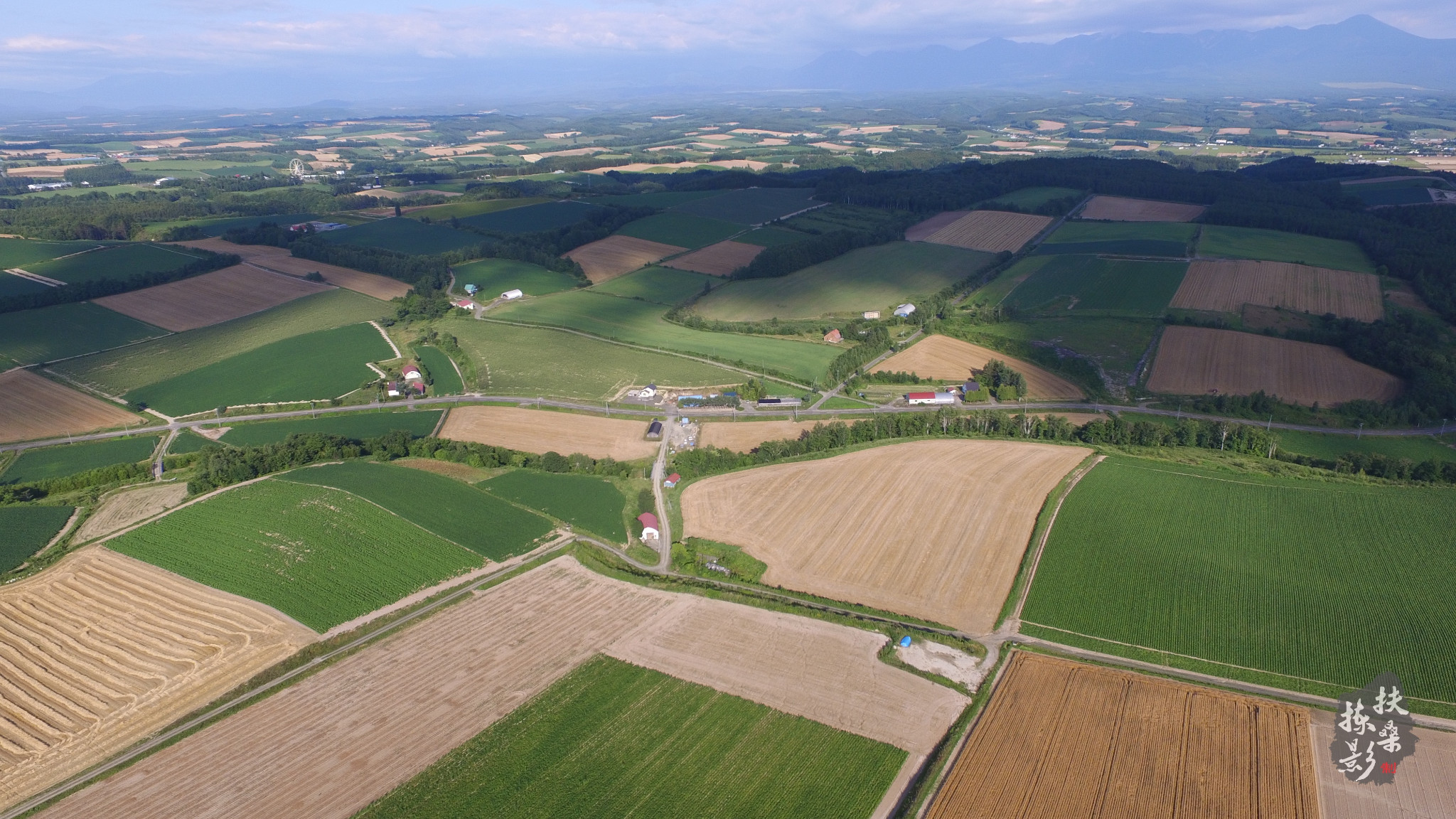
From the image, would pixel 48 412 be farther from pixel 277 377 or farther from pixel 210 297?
pixel 210 297

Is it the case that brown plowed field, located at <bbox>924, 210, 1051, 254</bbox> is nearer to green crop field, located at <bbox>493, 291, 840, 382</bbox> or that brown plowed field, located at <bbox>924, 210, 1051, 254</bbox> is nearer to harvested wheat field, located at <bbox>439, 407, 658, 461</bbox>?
green crop field, located at <bbox>493, 291, 840, 382</bbox>

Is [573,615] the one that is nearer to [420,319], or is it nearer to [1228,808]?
[1228,808]

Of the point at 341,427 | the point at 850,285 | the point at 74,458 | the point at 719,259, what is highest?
the point at 719,259

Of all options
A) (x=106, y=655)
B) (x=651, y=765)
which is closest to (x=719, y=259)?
(x=106, y=655)

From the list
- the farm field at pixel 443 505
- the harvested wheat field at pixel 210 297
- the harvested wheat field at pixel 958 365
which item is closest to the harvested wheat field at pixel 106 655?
the farm field at pixel 443 505

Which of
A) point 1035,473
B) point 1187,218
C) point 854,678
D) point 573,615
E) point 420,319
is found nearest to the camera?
point 854,678

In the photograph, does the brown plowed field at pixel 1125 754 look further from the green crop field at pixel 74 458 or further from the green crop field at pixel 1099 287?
the green crop field at pixel 1099 287

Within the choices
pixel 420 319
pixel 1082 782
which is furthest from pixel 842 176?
pixel 1082 782
